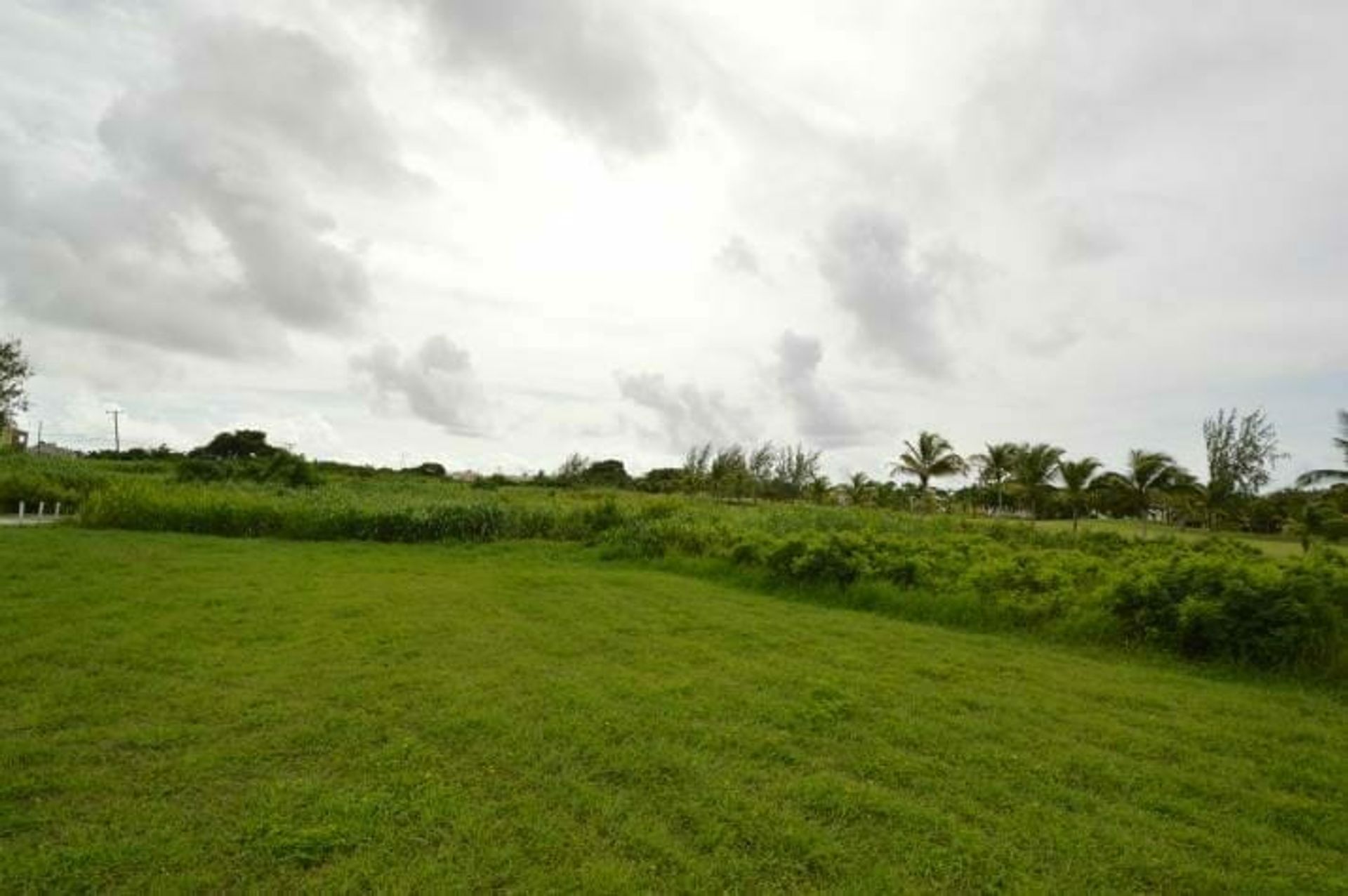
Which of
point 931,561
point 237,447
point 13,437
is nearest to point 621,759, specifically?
point 931,561

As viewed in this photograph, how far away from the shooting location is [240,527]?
57.5ft

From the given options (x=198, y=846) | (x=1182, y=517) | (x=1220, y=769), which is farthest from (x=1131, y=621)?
(x=1182, y=517)

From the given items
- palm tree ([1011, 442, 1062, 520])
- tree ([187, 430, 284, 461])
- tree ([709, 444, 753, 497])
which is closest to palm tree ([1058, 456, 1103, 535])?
palm tree ([1011, 442, 1062, 520])

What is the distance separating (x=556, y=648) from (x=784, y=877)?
460 cm

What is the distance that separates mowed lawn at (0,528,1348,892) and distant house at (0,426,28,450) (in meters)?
48.1

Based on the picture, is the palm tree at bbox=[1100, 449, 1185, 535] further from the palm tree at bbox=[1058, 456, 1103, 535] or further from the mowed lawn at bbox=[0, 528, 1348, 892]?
the mowed lawn at bbox=[0, 528, 1348, 892]

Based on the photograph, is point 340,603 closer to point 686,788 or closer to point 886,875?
point 686,788

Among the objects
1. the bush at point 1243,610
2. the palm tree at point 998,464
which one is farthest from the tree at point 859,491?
the bush at point 1243,610

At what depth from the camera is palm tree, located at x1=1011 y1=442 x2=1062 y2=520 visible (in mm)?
35094

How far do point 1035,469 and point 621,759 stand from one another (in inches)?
1418

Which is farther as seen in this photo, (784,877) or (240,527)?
(240,527)

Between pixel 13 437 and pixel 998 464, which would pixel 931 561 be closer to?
pixel 998 464

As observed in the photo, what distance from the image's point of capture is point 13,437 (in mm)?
55125

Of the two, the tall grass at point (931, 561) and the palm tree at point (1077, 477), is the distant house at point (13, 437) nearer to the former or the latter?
the tall grass at point (931, 561)
